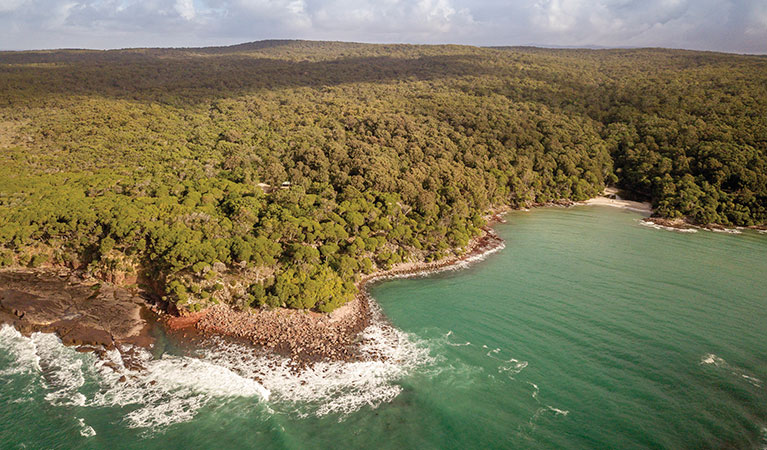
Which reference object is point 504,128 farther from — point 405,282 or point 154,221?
point 154,221

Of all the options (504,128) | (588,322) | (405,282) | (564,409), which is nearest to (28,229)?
(405,282)

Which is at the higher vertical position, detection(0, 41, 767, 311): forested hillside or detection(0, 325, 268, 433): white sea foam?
detection(0, 41, 767, 311): forested hillside

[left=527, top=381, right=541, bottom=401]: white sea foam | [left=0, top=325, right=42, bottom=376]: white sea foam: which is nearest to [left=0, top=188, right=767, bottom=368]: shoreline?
[left=0, top=325, right=42, bottom=376]: white sea foam

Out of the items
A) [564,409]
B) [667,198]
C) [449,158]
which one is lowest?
[564,409]

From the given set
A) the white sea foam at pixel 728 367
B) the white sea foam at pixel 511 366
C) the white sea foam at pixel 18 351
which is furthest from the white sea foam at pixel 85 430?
the white sea foam at pixel 728 367

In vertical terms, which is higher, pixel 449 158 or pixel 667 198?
pixel 449 158

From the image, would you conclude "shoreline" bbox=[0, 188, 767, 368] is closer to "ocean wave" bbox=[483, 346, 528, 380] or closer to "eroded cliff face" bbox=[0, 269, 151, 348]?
"eroded cliff face" bbox=[0, 269, 151, 348]
